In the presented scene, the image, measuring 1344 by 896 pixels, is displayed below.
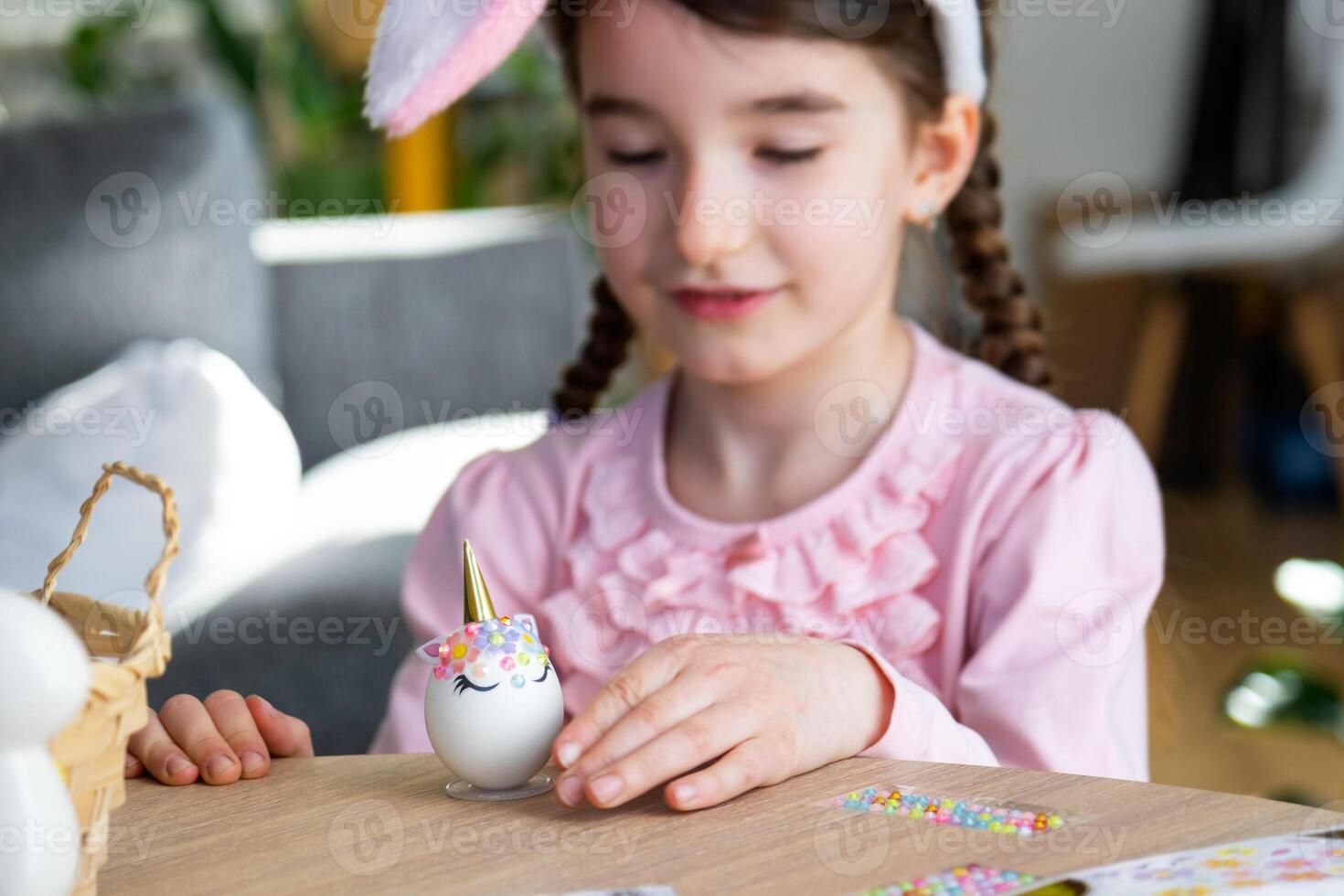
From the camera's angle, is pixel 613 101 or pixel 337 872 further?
pixel 613 101

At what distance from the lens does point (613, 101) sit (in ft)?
3.32

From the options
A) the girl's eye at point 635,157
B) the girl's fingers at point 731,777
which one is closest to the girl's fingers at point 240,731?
the girl's fingers at point 731,777

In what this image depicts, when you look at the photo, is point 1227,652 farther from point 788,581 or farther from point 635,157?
point 635,157

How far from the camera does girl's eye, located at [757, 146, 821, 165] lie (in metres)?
0.99

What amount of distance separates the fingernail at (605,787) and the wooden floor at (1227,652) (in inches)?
27.1

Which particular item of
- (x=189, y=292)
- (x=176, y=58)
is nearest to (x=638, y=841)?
(x=189, y=292)

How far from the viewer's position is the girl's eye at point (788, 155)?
3.26 feet

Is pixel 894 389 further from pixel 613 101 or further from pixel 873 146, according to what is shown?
pixel 613 101

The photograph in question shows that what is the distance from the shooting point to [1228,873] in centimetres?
53

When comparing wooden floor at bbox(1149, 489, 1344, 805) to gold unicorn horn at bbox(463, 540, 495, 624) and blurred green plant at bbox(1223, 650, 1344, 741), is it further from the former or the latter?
gold unicorn horn at bbox(463, 540, 495, 624)

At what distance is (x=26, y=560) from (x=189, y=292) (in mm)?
512

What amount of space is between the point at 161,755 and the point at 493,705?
19 cm

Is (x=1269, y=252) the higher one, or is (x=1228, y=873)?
(x=1269, y=252)

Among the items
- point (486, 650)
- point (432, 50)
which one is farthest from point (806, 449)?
point (486, 650)
